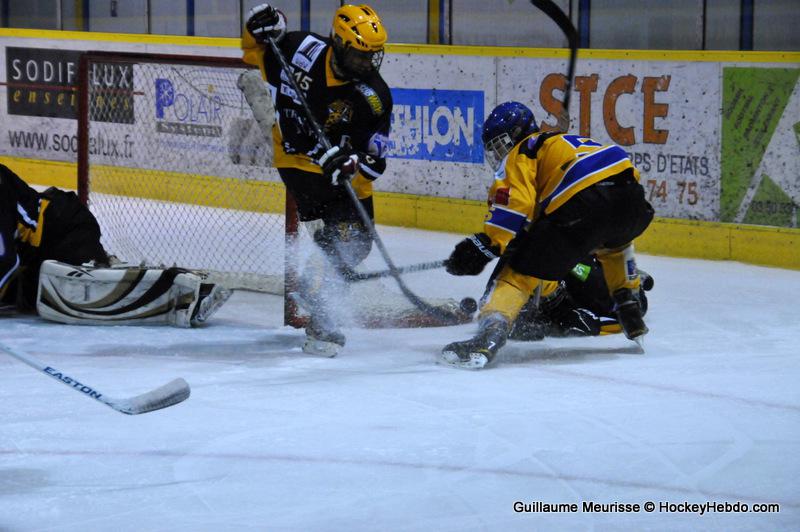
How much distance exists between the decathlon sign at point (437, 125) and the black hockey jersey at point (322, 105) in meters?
2.35

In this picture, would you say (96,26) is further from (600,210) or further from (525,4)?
(600,210)

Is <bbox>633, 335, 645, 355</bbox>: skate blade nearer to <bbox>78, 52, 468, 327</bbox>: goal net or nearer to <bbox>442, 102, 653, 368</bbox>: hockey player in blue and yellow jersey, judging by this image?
<bbox>442, 102, 653, 368</bbox>: hockey player in blue and yellow jersey

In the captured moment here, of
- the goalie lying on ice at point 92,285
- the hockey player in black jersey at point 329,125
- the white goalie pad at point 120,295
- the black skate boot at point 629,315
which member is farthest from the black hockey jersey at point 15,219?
the black skate boot at point 629,315

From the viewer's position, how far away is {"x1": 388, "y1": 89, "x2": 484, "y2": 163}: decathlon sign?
6.96 meters

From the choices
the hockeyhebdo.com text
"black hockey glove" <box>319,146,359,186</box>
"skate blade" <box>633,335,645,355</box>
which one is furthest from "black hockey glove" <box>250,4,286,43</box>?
the hockeyhebdo.com text

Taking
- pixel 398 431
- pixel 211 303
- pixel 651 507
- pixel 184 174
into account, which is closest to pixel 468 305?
pixel 211 303

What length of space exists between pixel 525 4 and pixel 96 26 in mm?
3815

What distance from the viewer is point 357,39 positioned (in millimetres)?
4379

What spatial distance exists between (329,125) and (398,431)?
1477mm

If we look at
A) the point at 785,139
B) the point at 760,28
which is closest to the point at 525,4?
the point at 760,28

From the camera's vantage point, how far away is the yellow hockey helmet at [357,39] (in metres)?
4.38

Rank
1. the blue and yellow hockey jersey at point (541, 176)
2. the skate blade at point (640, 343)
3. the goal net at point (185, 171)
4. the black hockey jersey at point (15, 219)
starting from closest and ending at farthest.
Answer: the blue and yellow hockey jersey at point (541, 176), the skate blade at point (640, 343), the black hockey jersey at point (15, 219), the goal net at point (185, 171)

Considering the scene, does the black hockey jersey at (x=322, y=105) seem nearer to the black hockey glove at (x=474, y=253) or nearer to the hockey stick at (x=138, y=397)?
the black hockey glove at (x=474, y=253)

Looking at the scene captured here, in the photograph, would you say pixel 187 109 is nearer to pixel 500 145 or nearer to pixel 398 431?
pixel 500 145
